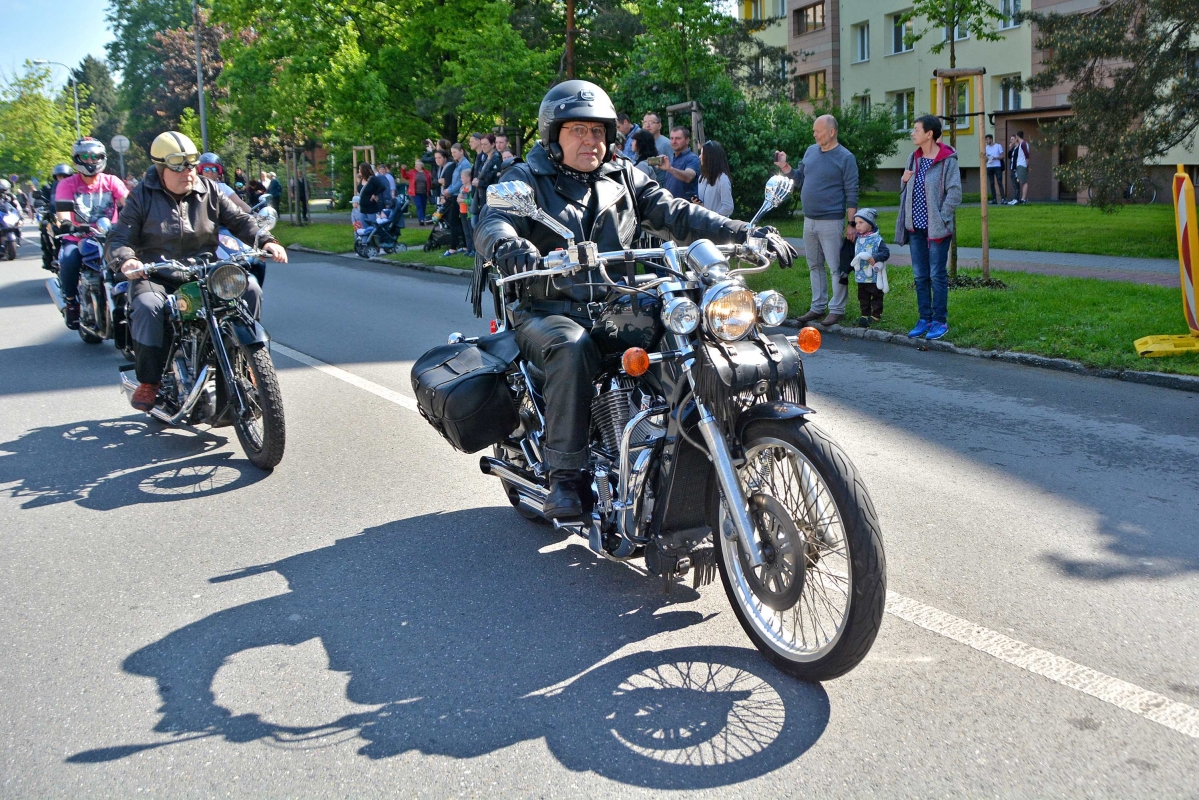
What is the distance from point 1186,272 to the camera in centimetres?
859

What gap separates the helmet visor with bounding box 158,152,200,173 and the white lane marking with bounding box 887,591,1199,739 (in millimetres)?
5099

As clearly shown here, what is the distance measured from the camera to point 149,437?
727 cm

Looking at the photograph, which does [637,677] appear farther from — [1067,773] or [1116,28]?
[1116,28]

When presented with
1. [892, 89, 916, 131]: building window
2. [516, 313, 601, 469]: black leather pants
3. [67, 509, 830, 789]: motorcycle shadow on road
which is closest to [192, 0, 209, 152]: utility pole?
[892, 89, 916, 131]: building window

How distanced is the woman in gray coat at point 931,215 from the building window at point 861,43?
3615 cm

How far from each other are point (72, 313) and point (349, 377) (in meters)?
4.34

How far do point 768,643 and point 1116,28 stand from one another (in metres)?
16.8

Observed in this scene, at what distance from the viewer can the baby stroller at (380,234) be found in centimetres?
2209

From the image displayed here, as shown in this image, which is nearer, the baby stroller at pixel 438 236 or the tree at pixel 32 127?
the baby stroller at pixel 438 236

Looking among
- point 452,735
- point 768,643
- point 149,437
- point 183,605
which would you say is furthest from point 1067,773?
point 149,437

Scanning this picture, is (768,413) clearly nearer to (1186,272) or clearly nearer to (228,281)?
(228,281)

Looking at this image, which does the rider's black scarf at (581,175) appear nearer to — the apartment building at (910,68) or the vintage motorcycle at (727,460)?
the vintage motorcycle at (727,460)

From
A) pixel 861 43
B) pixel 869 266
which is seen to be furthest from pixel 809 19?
pixel 869 266

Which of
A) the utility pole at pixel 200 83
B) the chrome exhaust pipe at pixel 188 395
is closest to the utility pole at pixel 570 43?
the chrome exhaust pipe at pixel 188 395
